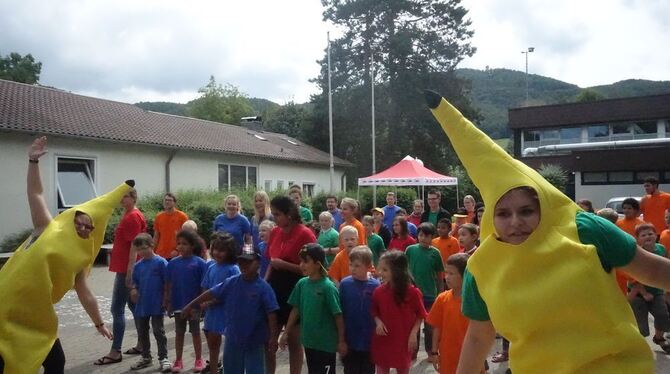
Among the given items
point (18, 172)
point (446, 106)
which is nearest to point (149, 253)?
point (446, 106)

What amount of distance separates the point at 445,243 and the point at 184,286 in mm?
3276

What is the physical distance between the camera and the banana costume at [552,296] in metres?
2.21

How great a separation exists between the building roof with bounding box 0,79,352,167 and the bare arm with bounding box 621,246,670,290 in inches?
707

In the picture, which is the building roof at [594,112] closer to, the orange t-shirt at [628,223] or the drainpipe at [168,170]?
the drainpipe at [168,170]

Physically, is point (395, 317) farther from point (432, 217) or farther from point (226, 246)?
point (432, 217)

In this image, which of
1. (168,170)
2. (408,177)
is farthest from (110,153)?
(408,177)

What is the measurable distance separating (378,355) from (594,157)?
35.4 metres

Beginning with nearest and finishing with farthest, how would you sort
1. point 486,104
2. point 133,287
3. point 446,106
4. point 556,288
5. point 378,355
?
1. point 556,288
2. point 446,106
3. point 378,355
4. point 133,287
5. point 486,104

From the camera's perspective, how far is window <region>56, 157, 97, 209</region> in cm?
1891

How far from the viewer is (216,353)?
5.94 meters

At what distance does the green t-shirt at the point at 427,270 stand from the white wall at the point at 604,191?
31.3 meters

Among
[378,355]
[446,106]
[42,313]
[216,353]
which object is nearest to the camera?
[446,106]

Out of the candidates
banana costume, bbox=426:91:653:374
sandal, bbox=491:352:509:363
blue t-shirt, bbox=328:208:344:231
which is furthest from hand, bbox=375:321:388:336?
blue t-shirt, bbox=328:208:344:231

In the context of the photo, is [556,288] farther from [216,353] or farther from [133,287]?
[133,287]
